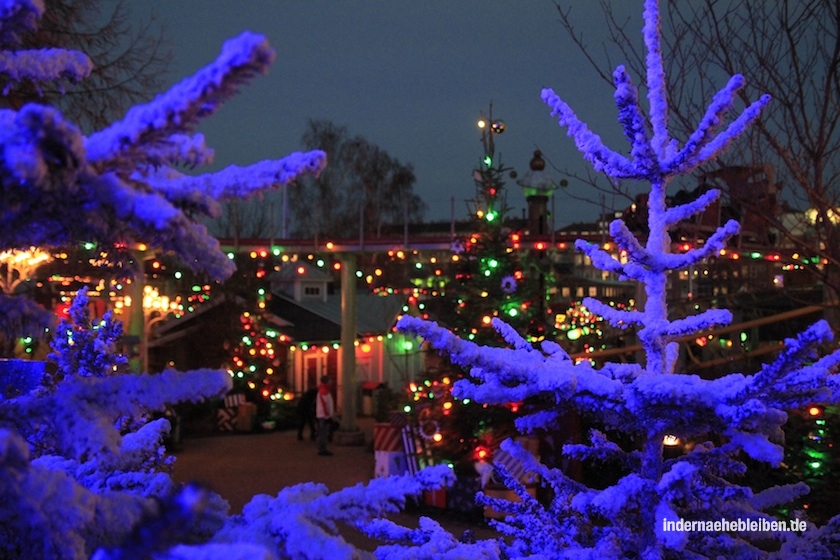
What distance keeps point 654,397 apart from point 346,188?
31.9 m

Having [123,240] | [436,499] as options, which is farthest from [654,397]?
[436,499]

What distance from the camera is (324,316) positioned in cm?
2231

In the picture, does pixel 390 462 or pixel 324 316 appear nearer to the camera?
pixel 390 462

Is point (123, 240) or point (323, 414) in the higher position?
point (123, 240)

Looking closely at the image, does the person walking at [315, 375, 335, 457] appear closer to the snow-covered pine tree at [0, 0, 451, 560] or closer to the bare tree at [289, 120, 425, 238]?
the snow-covered pine tree at [0, 0, 451, 560]

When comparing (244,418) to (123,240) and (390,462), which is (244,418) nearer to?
(390,462)

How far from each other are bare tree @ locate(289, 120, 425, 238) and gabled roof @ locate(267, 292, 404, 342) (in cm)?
681

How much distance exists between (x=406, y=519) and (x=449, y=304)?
3073mm

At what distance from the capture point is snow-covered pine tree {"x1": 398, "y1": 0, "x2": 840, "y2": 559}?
7.04 ft

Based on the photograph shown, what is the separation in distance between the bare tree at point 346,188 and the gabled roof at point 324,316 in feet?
22.3

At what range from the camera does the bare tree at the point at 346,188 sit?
3266 cm

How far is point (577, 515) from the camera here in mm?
2775

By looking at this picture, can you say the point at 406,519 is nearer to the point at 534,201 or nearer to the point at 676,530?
the point at 534,201

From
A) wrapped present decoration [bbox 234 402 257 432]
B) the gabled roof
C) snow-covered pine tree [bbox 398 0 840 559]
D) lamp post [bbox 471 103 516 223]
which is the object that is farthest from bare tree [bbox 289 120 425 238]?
snow-covered pine tree [bbox 398 0 840 559]
